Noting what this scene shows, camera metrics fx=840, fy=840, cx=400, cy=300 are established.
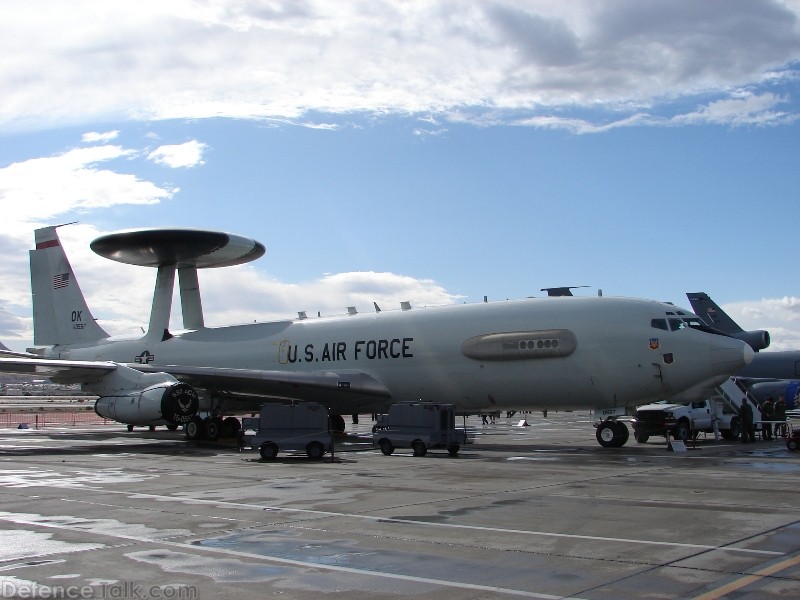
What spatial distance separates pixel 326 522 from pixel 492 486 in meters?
5.00

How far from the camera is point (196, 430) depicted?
32.7 m

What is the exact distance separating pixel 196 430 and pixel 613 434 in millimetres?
16030

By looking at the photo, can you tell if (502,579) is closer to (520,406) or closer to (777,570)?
(777,570)

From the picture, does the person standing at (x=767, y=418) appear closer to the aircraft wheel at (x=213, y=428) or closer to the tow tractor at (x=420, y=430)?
the tow tractor at (x=420, y=430)

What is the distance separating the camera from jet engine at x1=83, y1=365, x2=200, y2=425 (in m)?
29.0

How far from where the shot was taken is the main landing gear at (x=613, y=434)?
2591cm

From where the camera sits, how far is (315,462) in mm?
21922

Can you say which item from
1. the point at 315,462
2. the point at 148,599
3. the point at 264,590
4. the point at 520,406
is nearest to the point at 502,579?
the point at 264,590

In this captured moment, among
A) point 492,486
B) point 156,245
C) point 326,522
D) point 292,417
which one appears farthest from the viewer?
point 156,245

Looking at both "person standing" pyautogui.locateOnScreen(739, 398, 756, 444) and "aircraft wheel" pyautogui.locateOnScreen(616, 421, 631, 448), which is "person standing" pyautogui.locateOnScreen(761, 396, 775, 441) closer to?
"person standing" pyautogui.locateOnScreen(739, 398, 756, 444)

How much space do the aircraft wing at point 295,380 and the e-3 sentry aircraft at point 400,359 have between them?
0.18ft

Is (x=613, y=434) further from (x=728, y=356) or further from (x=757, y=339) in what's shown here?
(x=757, y=339)

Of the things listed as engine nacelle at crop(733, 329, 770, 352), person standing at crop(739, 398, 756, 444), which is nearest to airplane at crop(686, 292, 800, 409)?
engine nacelle at crop(733, 329, 770, 352)
